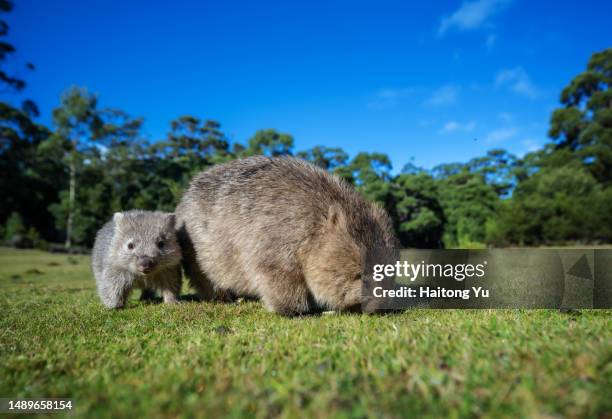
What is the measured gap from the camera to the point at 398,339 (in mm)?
3637

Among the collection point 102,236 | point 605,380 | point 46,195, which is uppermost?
point 46,195

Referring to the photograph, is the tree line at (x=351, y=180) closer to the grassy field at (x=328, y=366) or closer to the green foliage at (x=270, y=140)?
the green foliage at (x=270, y=140)

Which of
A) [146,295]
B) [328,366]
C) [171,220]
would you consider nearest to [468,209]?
[146,295]

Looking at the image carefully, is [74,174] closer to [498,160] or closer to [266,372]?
[266,372]

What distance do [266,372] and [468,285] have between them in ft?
11.3

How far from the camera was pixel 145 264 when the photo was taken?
254 inches

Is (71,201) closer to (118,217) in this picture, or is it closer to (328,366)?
(118,217)

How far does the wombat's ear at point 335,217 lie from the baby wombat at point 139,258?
3211 millimetres

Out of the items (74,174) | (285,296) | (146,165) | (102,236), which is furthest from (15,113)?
(285,296)

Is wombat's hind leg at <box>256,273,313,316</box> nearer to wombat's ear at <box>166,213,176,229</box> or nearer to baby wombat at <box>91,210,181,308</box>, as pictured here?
baby wombat at <box>91,210,181,308</box>

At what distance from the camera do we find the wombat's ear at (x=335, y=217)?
17.6 feet

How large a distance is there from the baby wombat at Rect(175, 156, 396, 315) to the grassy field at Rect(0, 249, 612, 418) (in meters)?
0.53

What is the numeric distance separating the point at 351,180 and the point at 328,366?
107 ft

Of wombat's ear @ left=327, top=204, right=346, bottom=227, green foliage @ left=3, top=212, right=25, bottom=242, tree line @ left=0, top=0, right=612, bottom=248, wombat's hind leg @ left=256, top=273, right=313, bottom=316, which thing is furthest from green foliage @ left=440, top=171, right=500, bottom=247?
green foliage @ left=3, top=212, right=25, bottom=242
